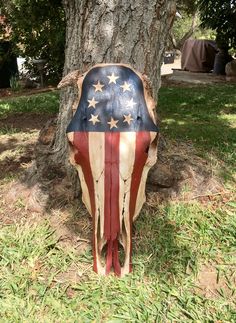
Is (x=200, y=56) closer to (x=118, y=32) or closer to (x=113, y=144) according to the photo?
(x=118, y=32)

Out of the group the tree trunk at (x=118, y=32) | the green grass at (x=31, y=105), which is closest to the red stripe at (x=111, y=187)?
Result: the tree trunk at (x=118, y=32)

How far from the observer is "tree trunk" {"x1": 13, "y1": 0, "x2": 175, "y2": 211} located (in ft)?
9.26

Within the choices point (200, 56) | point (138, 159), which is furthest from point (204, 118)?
point (200, 56)

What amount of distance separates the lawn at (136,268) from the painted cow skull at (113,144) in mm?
319

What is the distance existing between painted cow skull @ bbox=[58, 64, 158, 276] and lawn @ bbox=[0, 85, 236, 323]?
32 cm

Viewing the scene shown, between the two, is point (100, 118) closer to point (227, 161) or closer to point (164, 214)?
point (164, 214)

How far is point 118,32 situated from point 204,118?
12.6 feet

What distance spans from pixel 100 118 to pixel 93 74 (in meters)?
0.30

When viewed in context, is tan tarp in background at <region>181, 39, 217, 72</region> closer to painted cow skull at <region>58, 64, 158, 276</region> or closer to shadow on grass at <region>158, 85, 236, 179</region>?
shadow on grass at <region>158, 85, 236, 179</region>

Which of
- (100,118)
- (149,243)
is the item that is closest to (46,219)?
(149,243)

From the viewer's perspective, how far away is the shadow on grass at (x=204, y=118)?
14.4ft

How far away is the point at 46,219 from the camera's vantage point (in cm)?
311

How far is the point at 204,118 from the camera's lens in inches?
253

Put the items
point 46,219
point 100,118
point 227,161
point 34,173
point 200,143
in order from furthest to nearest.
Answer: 1. point 200,143
2. point 227,161
3. point 34,173
4. point 46,219
5. point 100,118
